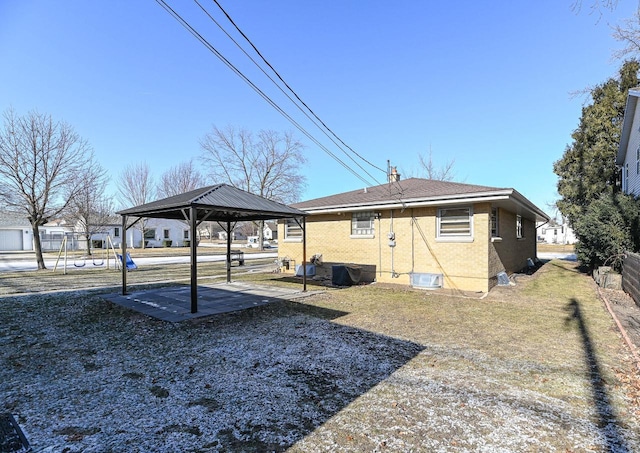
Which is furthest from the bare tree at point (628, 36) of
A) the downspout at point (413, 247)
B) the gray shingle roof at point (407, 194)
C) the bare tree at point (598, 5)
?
the downspout at point (413, 247)

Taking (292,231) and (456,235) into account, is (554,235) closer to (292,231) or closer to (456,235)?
(456,235)

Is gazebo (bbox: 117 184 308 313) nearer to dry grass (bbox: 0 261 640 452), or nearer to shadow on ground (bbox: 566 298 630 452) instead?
dry grass (bbox: 0 261 640 452)

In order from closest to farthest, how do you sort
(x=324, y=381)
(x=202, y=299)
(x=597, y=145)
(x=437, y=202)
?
(x=324, y=381)
(x=202, y=299)
(x=437, y=202)
(x=597, y=145)

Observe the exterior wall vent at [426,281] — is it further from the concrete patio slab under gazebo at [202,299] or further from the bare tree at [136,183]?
the bare tree at [136,183]

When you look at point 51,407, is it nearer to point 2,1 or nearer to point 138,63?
point 2,1

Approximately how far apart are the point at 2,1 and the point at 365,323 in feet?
31.0

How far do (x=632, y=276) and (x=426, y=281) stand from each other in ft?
18.0

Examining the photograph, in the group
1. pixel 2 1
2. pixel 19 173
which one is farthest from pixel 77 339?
pixel 19 173

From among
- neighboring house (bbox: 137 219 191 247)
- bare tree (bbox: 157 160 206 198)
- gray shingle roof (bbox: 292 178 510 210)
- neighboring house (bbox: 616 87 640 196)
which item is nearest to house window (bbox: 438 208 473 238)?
gray shingle roof (bbox: 292 178 510 210)

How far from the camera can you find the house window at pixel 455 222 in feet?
34.5

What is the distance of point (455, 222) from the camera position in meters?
10.8

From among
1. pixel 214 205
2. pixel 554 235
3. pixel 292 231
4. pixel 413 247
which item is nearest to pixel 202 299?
pixel 214 205

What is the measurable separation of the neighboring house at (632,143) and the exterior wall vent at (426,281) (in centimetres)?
956

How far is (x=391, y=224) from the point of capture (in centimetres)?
1209
